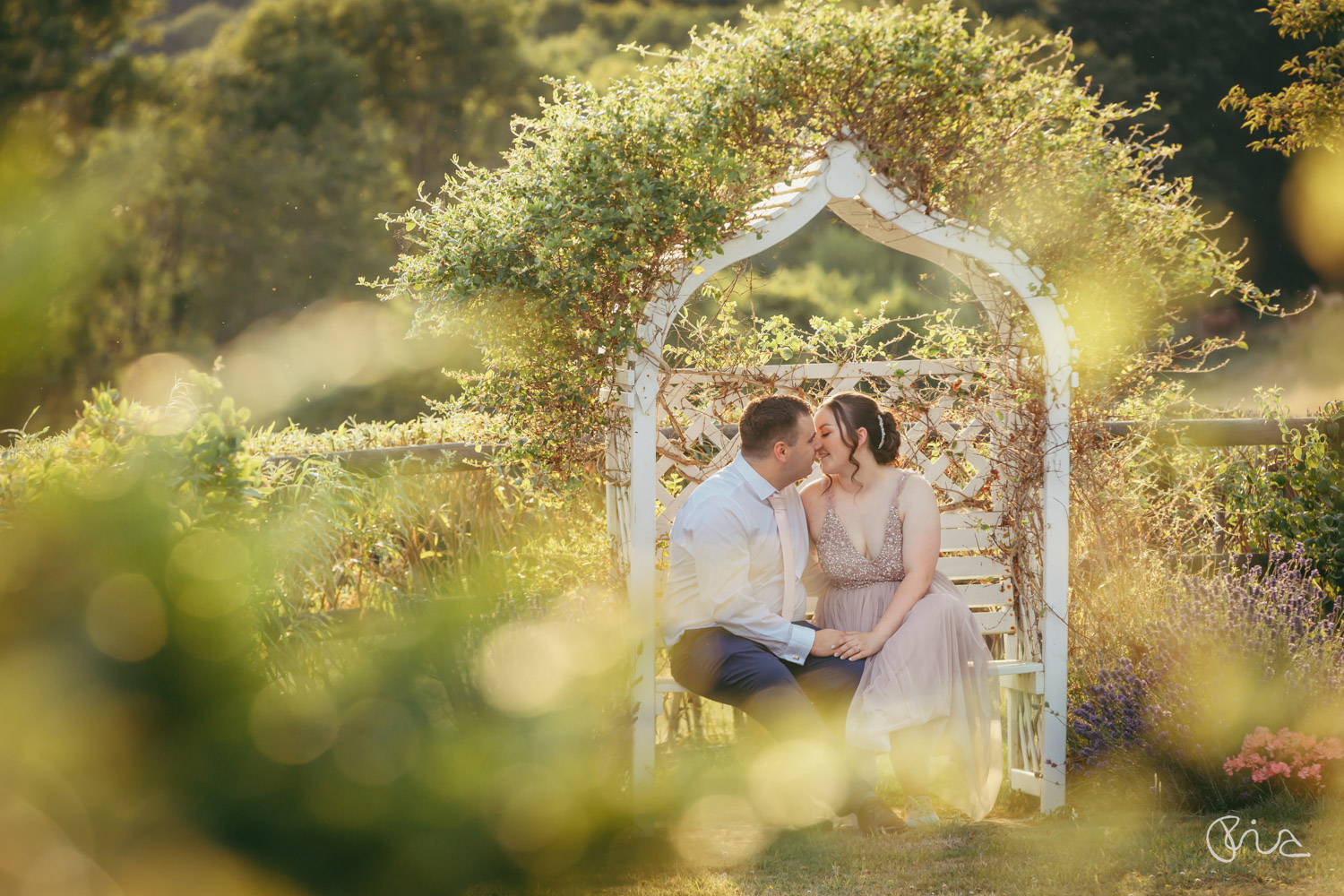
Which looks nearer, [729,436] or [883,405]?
[883,405]

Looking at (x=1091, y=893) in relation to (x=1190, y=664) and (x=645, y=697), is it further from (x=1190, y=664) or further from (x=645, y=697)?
(x=645, y=697)

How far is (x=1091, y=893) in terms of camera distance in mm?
2840

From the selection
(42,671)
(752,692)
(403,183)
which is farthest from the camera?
(403,183)

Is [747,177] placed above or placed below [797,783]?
above

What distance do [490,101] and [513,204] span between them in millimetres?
19699

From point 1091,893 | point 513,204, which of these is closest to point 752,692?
point 1091,893

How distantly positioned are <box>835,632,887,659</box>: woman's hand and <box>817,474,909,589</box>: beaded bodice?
22 cm

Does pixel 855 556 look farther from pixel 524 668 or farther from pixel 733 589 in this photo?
pixel 524 668

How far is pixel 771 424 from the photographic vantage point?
365cm

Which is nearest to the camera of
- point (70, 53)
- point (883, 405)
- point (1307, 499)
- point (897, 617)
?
point (897, 617)

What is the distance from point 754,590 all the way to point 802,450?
0.50 metres

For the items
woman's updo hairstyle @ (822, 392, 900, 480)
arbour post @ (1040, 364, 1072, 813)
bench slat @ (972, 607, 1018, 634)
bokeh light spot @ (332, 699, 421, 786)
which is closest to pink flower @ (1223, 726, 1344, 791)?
arbour post @ (1040, 364, 1072, 813)

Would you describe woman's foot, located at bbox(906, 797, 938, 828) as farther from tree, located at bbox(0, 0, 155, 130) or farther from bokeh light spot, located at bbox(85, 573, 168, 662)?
tree, located at bbox(0, 0, 155, 130)

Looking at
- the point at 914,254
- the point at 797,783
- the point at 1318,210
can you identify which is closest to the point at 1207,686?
the point at 797,783
